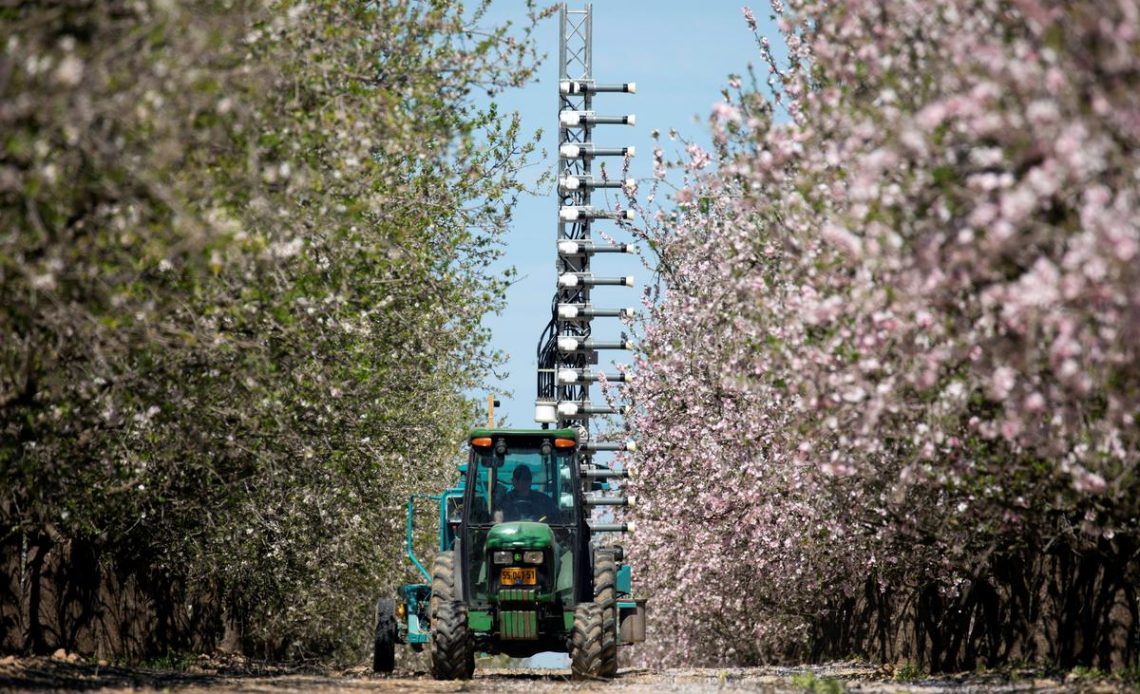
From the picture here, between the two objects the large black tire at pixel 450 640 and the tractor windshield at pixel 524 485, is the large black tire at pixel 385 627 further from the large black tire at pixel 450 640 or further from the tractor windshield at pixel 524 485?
the large black tire at pixel 450 640

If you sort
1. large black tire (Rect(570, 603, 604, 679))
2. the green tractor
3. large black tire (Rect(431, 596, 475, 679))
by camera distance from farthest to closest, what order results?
the green tractor → large black tire (Rect(431, 596, 475, 679)) → large black tire (Rect(570, 603, 604, 679))

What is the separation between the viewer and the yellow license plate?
21.6 m

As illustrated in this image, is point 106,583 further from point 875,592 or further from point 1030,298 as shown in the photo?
point 1030,298

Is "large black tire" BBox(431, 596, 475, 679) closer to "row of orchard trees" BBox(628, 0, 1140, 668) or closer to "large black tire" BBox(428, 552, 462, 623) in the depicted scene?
"large black tire" BBox(428, 552, 462, 623)

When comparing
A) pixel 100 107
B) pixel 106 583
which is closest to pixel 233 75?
pixel 100 107

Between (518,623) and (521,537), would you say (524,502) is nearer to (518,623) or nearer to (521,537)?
(521,537)

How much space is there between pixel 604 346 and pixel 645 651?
20.5m

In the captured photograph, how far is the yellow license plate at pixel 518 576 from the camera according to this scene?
70.8ft

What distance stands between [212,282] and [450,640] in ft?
27.5

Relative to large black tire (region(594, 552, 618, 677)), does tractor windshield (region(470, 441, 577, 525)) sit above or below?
above

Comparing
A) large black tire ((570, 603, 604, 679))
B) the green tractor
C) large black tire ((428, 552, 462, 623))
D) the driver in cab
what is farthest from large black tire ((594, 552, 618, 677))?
large black tire ((428, 552, 462, 623))

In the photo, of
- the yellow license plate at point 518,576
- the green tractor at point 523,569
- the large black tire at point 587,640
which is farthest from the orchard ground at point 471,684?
the yellow license plate at point 518,576

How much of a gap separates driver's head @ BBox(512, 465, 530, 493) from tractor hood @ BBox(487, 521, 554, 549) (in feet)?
3.20

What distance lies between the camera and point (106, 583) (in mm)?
28672
